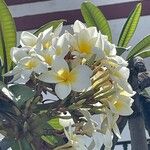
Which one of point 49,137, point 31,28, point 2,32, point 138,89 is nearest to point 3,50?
point 2,32

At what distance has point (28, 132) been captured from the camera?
21.1 inches

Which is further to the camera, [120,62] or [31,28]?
[31,28]

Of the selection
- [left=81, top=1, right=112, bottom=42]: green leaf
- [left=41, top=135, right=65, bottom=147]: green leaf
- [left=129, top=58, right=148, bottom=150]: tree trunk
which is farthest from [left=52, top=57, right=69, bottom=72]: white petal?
[left=129, top=58, right=148, bottom=150]: tree trunk

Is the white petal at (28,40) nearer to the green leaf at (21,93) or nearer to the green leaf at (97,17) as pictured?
the green leaf at (21,93)

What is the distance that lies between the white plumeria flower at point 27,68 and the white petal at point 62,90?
0.08 feet

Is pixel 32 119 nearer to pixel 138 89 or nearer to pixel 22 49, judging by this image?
pixel 22 49

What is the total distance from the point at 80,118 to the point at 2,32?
0.17 metres

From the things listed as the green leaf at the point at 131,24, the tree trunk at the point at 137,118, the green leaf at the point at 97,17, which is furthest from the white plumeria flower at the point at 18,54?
the tree trunk at the point at 137,118

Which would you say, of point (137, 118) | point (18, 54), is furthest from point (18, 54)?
point (137, 118)

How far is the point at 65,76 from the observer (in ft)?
1.65

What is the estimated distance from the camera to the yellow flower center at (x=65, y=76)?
19.7 inches

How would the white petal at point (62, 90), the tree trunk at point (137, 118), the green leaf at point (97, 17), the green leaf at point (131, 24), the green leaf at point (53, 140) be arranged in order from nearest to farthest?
the white petal at point (62, 90), the green leaf at point (53, 140), the green leaf at point (97, 17), the green leaf at point (131, 24), the tree trunk at point (137, 118)

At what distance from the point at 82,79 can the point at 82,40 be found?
5cm

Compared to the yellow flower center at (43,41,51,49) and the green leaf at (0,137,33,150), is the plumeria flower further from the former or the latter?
the green leaf at (0,137,33,150)
